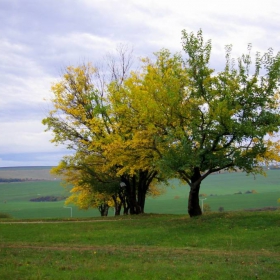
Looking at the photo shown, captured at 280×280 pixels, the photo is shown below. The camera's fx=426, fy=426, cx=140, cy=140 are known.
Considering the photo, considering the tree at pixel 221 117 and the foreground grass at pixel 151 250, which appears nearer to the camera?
the foreground grass at pixel 151 250

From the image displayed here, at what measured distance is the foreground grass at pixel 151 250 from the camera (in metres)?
11.8

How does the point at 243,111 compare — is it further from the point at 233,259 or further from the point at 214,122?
the point at 233,259

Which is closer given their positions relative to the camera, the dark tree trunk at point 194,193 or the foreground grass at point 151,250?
the foreground grass at point 151,250

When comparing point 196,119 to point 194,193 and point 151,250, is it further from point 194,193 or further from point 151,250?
point 151,250

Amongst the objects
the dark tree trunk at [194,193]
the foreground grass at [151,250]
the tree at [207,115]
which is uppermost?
the tree at [207,115]

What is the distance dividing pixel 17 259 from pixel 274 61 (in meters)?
18.8

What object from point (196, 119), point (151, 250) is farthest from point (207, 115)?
point (151, 250)

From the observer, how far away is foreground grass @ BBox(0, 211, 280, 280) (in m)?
11.8

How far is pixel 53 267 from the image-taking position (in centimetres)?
1264

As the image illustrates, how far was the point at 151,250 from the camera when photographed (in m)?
17.2

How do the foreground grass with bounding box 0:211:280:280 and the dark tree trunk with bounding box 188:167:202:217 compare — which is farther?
the dark tree trunk with bounding box 188:167:202:217

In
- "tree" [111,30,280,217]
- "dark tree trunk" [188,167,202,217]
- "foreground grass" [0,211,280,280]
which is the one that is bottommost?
"foreground grass" [0,211,280,280]

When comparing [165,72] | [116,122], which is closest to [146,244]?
[165,72]

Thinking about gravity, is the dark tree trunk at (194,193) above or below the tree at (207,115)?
below
